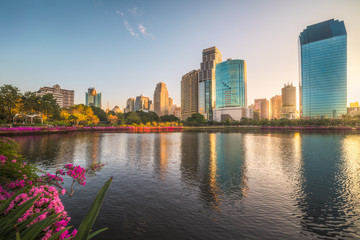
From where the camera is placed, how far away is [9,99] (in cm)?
6075

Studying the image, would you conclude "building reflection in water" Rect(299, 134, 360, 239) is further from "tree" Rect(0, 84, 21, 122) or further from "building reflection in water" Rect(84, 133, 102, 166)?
"tree" Rect(0, 84, 21, 122)

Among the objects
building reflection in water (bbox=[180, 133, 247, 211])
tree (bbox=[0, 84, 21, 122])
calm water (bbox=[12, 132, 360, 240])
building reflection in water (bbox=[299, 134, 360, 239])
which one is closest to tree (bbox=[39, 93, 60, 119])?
tree (bbox=[0, 84, 21, 122])

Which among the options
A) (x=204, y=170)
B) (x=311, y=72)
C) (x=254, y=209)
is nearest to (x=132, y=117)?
(x=204, y=170)

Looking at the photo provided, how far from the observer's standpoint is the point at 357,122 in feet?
395

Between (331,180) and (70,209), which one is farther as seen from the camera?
(331,180)

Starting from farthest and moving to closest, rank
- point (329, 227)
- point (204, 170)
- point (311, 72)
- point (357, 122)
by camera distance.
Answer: point (311, 72)
point (357, 122)
point (204, 170)
point (329, 227)

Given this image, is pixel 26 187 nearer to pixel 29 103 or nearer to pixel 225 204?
pixel 225 204

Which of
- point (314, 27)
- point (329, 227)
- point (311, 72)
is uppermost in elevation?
point (314, 27)

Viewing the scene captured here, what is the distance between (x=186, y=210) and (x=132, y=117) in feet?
430

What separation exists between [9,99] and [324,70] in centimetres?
23991

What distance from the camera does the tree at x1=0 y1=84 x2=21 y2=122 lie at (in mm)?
60438

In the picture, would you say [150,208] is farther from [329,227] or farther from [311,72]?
[311,72]

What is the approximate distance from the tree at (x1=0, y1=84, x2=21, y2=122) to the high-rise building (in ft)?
751

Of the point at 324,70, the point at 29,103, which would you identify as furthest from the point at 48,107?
the point at 324,70
